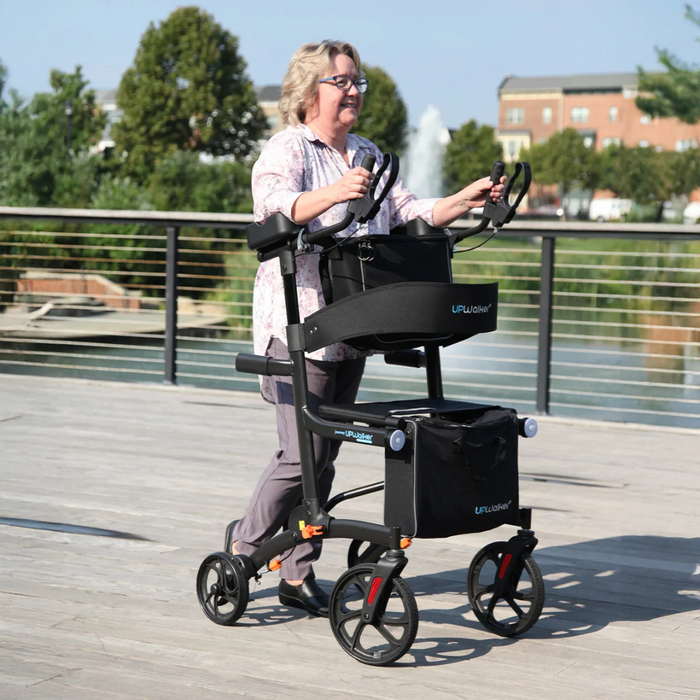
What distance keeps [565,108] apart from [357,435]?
4365 inches

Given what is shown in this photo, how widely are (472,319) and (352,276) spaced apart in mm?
307

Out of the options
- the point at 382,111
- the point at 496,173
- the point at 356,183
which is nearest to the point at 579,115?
the point at 382,111

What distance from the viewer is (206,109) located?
43.3 metres

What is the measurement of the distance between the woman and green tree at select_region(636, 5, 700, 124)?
2784 centimetres

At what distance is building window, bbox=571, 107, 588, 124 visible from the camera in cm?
10750

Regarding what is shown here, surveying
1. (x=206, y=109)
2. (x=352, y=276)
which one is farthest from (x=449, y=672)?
(x=206, y=109)

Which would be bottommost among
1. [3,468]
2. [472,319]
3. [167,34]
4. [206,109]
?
[3,468]

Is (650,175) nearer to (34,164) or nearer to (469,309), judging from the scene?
(34,164)

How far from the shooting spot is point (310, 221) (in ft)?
8.52

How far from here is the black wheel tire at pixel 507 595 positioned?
2678 millimetres

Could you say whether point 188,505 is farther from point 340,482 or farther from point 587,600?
point 587,600

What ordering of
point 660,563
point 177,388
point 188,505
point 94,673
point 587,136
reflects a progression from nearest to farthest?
point 94,673 < point 660,563 < point 188,505 < point 177,388 < point 587,136

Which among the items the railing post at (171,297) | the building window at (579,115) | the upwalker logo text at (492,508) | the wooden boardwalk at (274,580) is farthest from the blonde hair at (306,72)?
the building window at (579,115)

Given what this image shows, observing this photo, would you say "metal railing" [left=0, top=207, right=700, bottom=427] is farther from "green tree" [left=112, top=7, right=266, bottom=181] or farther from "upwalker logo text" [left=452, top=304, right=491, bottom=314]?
"green tree" [left=112, top=7, right=266, bottom=181]
